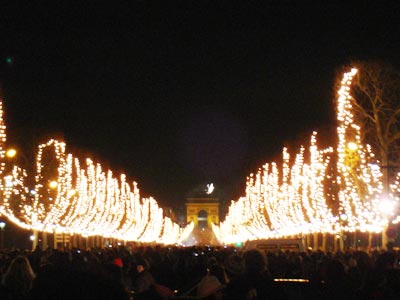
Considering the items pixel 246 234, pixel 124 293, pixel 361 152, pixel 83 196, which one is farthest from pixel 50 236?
pixel 124 293

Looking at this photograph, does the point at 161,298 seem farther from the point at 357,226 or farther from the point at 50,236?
the point at 50,236

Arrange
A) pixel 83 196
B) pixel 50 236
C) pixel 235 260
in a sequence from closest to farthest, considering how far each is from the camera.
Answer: pixel 235 260 < pixel 83 196 < pixel 50 236

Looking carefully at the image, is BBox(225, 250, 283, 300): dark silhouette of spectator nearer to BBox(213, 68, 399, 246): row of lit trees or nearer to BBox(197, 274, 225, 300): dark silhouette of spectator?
BBox(197, 274, 225, 300): dark silhouette of spectator

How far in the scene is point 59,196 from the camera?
6612 cm

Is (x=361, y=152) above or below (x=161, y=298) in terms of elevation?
above

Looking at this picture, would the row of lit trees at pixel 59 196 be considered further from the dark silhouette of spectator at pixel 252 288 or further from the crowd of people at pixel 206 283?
the dark silhouette of spectator at pixel 252 288

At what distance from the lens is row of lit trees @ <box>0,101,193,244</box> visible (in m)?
57.8

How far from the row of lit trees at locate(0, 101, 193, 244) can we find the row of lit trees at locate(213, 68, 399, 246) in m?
17.2

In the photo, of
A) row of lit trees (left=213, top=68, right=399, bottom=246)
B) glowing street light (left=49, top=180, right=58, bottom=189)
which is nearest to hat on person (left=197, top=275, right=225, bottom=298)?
row of lit trees (left=213, top=68, right=399, bottom=246)

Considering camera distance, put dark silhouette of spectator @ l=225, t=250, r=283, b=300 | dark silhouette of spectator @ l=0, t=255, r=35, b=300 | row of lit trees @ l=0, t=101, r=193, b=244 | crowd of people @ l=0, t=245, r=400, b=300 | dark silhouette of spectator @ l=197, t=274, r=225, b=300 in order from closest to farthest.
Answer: crowd of people @ l=0, t=245, r=400, b=300 → dark silhouette of spectator @ l=225, t=250, r=283, b=300 → dark silhouette of spectator @ l=0, t=255, r=35, b=300 → dark silhouette of spectator @ l=197, t=274, r=225, b=300 → row of lit trees @ l=0, t=101, r=193, b=244

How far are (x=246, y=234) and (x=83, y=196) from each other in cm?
6971

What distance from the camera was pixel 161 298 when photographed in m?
9.98

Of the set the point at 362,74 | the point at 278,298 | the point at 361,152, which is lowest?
the point at 278,298

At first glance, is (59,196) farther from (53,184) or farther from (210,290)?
(210,290)
